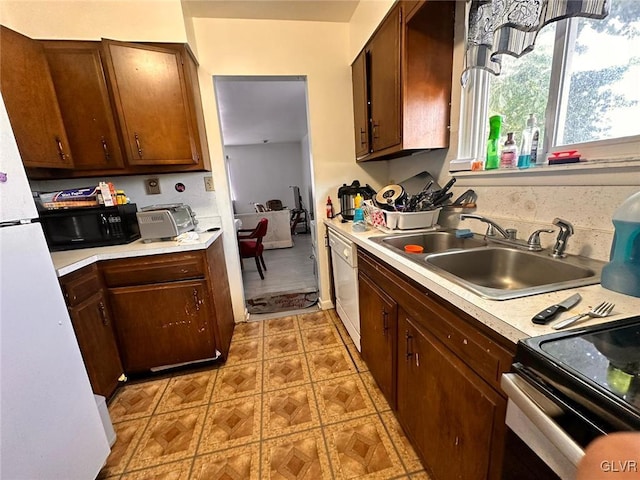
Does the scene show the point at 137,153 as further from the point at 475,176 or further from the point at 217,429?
the point at 475,176

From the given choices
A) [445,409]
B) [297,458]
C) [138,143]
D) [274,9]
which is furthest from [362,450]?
[274,9]

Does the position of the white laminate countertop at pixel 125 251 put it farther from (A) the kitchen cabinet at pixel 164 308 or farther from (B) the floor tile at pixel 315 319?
(B) the floor tile at pixel 315 319

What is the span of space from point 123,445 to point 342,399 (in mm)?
1125

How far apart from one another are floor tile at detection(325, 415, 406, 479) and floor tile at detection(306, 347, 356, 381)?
0.36 metres

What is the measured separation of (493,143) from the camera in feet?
4.20

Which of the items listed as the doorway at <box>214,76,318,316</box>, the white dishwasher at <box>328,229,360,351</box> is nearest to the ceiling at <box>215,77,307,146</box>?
the doorway at <box>214,76,318,316</box>

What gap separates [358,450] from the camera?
3.92ft

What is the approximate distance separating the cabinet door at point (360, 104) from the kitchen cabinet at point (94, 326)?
1992 millimetres

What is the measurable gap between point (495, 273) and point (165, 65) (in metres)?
2.28

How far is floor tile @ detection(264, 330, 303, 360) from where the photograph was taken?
1935 mm

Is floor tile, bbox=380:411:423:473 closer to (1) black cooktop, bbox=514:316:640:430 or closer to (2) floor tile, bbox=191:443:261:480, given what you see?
(2) floor tile, bbox=191:443:261:480

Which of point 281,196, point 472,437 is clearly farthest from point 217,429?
point 281,196

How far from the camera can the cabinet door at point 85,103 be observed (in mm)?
1616

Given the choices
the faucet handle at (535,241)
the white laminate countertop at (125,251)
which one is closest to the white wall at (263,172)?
the white laminate countertop at (125,251)
